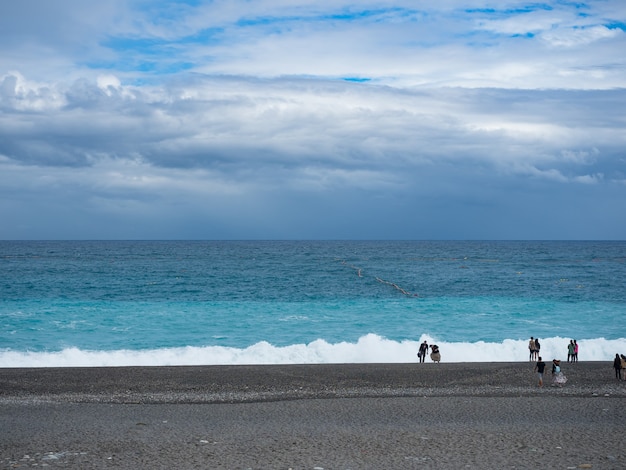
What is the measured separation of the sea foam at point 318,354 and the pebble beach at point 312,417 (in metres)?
4.85

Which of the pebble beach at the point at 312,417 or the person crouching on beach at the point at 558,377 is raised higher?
the person crouching on beach at the point at 558,377

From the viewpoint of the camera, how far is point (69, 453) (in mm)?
13578

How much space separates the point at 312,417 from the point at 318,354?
43.5 feet

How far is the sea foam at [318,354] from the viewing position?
93.6 feet

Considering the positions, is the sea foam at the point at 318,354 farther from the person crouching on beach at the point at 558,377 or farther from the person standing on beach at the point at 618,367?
the person crouching on beach at the point at 558,377

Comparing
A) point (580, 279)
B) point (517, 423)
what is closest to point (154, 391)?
point (517, 423)

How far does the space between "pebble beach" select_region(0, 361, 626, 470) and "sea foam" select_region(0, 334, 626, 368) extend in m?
4.85

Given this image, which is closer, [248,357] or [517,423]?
[517,423]

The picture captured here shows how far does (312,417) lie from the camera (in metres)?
17.0

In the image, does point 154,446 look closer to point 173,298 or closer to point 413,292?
point 173,298

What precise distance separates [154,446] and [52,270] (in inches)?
2839

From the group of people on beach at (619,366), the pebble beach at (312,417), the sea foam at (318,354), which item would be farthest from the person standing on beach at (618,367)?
the sea foam at (318,354)

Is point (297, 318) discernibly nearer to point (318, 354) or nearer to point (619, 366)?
point (318, 354)

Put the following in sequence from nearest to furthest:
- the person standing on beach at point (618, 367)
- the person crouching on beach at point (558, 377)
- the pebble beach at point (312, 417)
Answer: the pebble beach at point (312, 417) → the person crouching on beach at point (558, 377) → the person standing on beach at point (618, 367)
